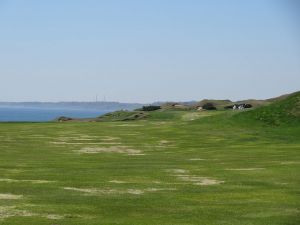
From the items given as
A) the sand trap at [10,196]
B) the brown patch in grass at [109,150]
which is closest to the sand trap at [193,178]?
the sand trap at [10,196]

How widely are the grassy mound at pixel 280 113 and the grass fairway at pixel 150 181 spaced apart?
9718 mm

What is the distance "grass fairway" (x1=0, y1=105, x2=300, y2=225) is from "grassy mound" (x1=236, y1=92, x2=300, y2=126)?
9718 millimetres

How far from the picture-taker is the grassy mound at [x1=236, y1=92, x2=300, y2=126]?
76.8 meters

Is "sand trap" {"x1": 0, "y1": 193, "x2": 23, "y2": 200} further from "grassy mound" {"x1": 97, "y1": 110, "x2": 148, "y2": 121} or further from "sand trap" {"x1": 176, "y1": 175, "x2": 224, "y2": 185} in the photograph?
"grassy mound" {"x1": 97, "y1": 110, "x2": 148, "y2": 121}

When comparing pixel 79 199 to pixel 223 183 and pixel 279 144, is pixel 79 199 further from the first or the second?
pixel 279 144

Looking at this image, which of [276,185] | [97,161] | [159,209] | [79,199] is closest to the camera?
[159,209]

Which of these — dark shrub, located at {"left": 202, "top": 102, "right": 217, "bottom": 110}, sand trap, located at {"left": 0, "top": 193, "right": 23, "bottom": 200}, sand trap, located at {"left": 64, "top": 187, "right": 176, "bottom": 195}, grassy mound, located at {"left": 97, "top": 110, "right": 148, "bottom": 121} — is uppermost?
dark shrub, located at {"left": 202, "top": 102, "right": 217, "bottom": 110}

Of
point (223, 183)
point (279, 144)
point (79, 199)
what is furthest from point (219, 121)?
point (79, 199)

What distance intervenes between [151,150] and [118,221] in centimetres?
3402

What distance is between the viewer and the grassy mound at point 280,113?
7681 cm

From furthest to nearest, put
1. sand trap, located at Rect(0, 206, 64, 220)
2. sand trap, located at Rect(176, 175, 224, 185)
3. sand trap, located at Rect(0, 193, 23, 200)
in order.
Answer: sand trap, located at Rect(176, 175, 224, 185) < sand trap, located at Rect(0, 193, 23, 200) < sand trap, located at Rect(0, 206, 64, 220)

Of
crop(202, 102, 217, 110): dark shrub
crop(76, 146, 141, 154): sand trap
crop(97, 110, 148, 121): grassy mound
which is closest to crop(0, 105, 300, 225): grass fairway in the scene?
crop(76, 146, 141, 154): sand trap

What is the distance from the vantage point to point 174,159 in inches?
1864

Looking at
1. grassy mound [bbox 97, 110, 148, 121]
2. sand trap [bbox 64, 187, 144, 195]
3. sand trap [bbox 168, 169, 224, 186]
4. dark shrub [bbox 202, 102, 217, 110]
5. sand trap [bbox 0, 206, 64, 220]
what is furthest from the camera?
dark shrub [bbox 202, 102, 217, 110]
